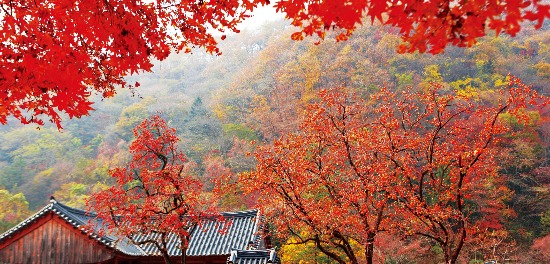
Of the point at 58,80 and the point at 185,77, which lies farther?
the point at 185,77

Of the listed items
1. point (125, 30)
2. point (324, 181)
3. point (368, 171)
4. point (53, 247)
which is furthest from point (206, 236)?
point (125, 30)

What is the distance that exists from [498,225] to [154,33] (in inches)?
769

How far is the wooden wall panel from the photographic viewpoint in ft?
41.1

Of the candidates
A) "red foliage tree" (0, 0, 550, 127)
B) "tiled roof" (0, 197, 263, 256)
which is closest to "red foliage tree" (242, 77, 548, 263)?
"red foliage tree" (0, 0, 550, 127)

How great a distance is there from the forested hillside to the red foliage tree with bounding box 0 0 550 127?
15.2 metres

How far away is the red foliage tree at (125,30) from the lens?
5.69ft

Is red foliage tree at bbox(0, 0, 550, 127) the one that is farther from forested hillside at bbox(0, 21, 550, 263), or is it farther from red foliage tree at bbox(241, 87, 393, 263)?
forested hillside at bbox(0, 21, 550, 263)

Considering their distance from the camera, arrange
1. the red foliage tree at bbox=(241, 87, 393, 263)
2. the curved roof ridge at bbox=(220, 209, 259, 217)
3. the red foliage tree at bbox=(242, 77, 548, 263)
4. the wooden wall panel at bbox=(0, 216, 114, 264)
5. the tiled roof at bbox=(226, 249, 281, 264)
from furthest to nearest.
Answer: the curved roof ridge at bbox=(220, 209, 259, 217)
the wooden wall panel at bbox=(0, 216, 114, 264)
the tiled roof at bbox=(226, 249, 281, 264)
the red foliage tree at bbox=(241, 87, 393, 263)
the red foliage tree at bbox=(242, 77, 548, 263)

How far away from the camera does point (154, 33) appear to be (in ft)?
14.4

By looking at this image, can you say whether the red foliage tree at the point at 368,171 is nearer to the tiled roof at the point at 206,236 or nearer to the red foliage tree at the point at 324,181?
the red foliage tree at the point at 324,181

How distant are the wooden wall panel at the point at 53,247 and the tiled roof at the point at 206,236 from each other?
36 cm

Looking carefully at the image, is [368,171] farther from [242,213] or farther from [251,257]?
[242,213]

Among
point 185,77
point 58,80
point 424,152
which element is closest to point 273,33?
point 185,77

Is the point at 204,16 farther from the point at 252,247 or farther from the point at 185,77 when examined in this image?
the point at 185,77
